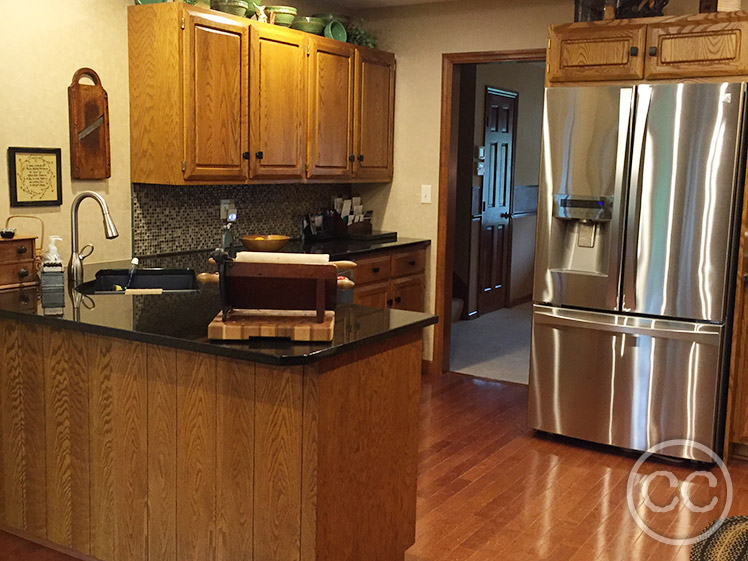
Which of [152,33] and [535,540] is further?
[152,33]

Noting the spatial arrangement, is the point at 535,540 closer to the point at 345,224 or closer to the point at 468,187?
the point at 345,224

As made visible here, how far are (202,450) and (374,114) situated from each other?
129 inches

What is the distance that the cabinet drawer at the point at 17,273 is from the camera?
10.5 ft

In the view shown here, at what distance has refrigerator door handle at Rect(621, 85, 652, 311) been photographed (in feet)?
12.8

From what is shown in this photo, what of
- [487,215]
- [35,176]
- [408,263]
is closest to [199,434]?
[35,176]

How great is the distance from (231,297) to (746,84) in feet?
8.48

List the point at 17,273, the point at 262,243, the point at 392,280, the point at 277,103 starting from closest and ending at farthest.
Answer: the point at 17,273
the point at 262,243
the point at 277,103
the point at 392,280

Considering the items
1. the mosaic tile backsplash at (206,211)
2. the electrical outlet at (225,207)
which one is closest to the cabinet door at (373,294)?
the mosaic tile backsplash at (206,211)

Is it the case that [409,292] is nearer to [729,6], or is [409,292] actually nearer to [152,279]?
[152,279]

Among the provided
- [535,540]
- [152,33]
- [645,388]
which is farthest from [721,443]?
[152,33]

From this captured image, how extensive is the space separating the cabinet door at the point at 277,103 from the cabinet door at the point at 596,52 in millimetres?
1402

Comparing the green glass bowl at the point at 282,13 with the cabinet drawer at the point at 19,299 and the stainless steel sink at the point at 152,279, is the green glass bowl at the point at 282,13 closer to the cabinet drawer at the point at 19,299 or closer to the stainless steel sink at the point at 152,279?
the stainless steel sink at the point at 152,279

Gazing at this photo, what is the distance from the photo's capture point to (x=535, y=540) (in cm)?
320

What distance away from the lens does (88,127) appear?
391 cm
